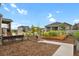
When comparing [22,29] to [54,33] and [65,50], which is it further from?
[65,50]

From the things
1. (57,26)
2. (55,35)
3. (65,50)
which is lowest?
(65,50)

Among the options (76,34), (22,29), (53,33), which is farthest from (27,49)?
(76,34)

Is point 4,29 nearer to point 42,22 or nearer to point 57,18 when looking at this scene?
point 42,22

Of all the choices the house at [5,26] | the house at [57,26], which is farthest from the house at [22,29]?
the house at [57,26]

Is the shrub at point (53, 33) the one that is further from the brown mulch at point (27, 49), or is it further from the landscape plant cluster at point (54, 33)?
the brown mulch at point (27, 49)

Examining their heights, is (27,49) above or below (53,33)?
below

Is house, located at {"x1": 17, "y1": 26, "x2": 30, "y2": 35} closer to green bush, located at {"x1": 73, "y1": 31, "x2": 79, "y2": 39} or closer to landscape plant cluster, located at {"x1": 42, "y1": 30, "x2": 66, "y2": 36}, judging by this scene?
landscape plant cluster, located at {"x1": 42, "y1": 30, "x2": 66, "y2": 36}

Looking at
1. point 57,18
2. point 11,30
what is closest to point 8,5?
point 11,30

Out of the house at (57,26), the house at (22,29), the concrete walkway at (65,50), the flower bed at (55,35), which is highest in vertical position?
the house at (57,26)

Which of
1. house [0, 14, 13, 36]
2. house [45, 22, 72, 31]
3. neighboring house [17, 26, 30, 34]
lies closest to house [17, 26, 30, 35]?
neighboring house [17, 26, 30, 34]
